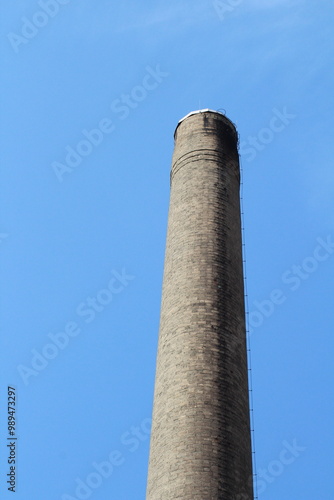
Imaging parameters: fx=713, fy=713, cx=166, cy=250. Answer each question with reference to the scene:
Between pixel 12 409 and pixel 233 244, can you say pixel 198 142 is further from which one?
pixel 12 409

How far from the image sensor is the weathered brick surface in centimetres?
1136

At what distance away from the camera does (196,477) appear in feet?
36.3

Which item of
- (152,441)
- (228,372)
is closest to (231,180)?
(228,372)

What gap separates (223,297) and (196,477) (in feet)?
12.0

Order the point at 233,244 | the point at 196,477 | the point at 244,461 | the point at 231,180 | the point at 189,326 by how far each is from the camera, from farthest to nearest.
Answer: the point at 231,180
the point at 233,244
the point at 189,326
the point at 244,461
the point at 196,477

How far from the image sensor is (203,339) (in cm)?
1273

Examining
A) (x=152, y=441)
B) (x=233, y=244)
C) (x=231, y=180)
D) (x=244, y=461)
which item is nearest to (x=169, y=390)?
(x=152, y=441)

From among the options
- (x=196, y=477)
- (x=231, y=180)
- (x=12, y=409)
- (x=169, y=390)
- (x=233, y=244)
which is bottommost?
(x=196, y=477)

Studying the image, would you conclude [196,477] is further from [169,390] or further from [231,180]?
[231,180]

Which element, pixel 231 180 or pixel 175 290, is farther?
pixel 231 180

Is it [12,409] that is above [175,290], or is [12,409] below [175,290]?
below

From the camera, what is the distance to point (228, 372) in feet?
41.1

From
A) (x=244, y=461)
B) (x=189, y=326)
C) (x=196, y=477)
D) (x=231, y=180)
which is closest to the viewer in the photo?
(x=196, y=477)

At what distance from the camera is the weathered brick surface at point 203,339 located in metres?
11.4
